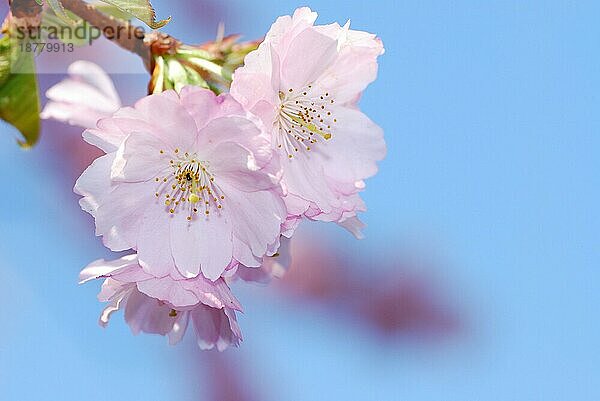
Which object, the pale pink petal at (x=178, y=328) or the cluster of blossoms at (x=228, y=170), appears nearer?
the cluster of blossoms at (x=228, y=170)

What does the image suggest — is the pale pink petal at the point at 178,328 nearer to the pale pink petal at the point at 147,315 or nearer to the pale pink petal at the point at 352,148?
the pale pink petal at the point at 147,315

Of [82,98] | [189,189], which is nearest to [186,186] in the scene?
[189,189]

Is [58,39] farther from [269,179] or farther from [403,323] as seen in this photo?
[403,323]

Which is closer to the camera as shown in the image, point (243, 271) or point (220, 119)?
point (220, 119)

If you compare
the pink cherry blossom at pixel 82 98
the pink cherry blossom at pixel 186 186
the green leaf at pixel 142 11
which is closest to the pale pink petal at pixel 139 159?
the pink cherry blossom at pixel 186 186

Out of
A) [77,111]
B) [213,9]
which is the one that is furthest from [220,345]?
[213,9]

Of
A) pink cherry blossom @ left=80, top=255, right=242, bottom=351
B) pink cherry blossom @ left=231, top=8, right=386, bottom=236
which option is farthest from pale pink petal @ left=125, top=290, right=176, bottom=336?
pink cherry blossom @ left=231, top=8, right=386, bottom=236

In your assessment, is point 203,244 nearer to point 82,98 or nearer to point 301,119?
point 301,119
